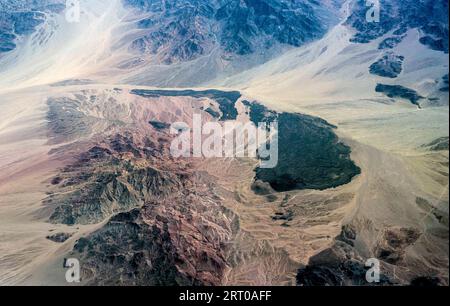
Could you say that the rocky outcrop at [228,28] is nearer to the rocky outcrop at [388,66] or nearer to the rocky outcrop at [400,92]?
the rocky outcrop at [388,66]

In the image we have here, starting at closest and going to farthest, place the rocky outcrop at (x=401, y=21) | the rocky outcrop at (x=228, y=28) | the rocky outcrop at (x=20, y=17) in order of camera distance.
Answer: the rocky outcrop at (x=401, y=21) → the rocky outcrop at (x=20, y=17) → the rocky outcrop at (x=228, y=28)

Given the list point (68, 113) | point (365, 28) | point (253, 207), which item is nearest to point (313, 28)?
point (365, 28)

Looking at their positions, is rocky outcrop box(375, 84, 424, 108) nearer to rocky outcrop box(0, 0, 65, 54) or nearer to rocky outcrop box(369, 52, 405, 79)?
rocky outcrop box(369, 52, 405, 79)

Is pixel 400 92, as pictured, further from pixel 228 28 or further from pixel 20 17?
pixel 20 17

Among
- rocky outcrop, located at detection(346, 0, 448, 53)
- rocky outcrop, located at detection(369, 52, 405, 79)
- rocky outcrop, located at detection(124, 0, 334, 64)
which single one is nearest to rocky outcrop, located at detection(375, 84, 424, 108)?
rocky outcrop, located at detection(369, 52, 405, 79)

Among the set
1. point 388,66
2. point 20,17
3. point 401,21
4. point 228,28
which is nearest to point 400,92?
point 388,66

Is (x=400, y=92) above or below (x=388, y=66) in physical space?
below

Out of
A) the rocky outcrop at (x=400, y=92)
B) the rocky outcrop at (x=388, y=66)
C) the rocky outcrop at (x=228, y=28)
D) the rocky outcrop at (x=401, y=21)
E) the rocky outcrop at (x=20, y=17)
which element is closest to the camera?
the rocky outcrop at (x=400, y=92)

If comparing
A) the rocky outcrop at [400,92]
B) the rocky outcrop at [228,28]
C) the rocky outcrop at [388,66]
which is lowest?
the rocky outcrop at [400,92]

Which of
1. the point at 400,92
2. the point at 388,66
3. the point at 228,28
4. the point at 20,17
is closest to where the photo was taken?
the point at 400,92

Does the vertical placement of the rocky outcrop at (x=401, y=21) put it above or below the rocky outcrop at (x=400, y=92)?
above

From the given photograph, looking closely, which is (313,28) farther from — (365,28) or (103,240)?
(103,240)

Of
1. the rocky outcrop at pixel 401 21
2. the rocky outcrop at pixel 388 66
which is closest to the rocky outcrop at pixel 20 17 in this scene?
the rocky outcrop at pixel 401 21
